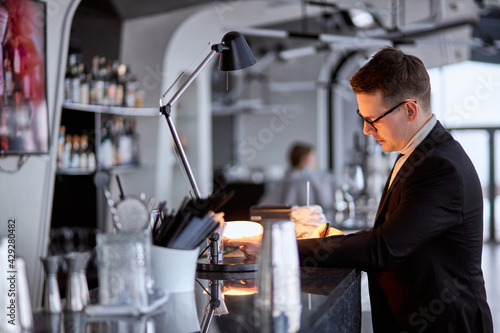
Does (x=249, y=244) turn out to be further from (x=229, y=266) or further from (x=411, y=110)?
(x=411, y=110)

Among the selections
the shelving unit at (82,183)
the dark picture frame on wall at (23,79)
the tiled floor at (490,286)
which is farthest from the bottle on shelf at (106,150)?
the tiled floor at (490,286)

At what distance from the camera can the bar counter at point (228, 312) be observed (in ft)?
3.53

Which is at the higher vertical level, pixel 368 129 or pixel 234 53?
pixel 234 53

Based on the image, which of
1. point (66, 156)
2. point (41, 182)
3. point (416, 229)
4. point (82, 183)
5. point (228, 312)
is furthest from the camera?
point (82, 183)

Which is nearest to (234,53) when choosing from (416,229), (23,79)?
(416,229)

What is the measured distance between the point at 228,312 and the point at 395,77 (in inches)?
33.7

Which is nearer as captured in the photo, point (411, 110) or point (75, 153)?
point (411, 110)

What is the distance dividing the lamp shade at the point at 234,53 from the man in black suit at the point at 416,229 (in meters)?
0.36

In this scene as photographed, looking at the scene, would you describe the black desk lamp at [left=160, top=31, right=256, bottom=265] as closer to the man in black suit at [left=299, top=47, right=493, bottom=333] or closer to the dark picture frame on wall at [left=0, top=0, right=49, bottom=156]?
the man in black suit at [left=299, top=47, right=493, bottom=333]

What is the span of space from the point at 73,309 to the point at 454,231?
104cm

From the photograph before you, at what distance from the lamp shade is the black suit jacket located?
585mm

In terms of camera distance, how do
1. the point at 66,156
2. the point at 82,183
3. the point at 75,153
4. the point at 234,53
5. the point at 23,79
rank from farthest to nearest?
the point at 82,183 → the point at 75,153 → the point at 66,156 → the point at 23,79 → the point at 234,53

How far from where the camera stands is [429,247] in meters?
1.59

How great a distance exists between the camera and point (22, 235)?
3.11 m
